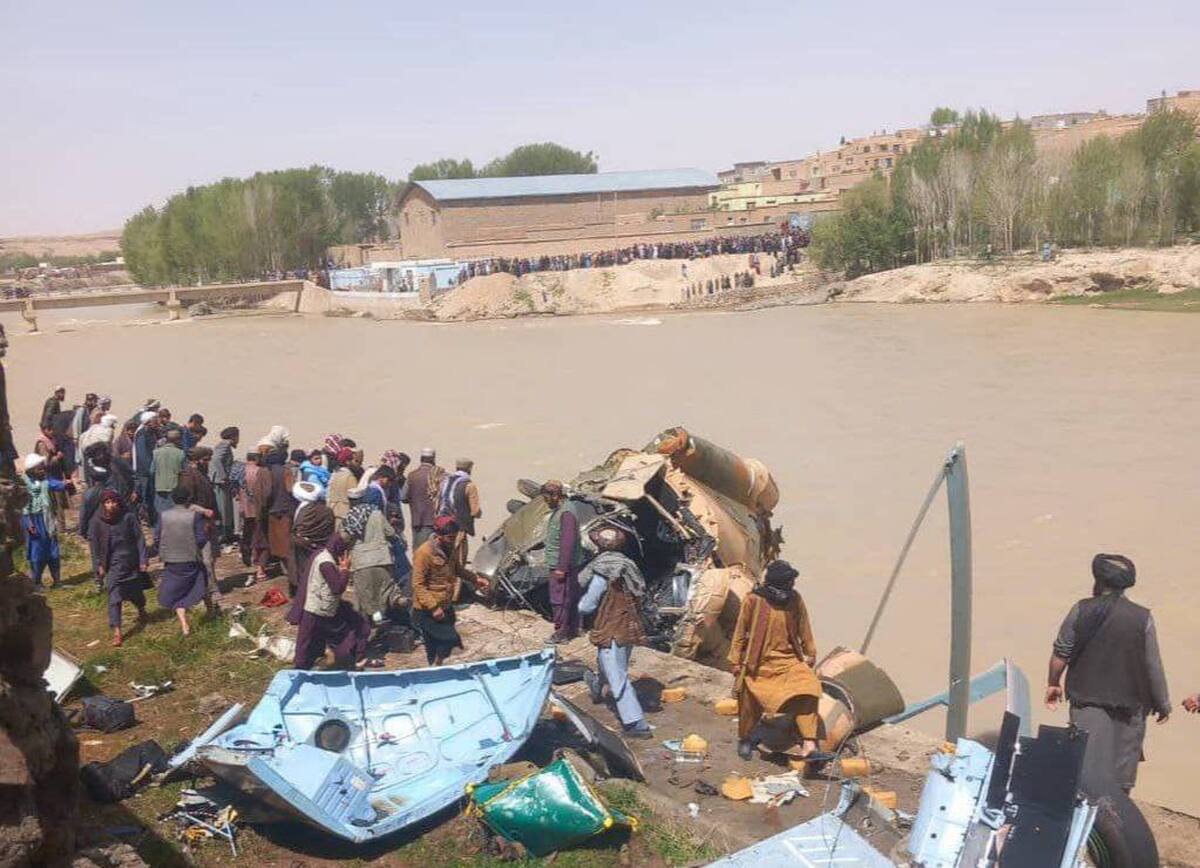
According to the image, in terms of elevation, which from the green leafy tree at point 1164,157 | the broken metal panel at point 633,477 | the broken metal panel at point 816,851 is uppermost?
the green leafy tree at point 1164,157

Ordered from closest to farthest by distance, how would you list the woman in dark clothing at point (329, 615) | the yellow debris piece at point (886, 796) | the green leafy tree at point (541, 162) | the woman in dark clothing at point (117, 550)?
the yellow debris piece at point (886, 796) < the woman in dark clothing at point (329, 615) < the woman in dark clothing at point (117, 550) < the green leafy tree at point (541, 162)

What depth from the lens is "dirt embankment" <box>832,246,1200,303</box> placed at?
3484cm

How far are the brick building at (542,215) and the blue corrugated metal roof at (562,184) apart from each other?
54mm

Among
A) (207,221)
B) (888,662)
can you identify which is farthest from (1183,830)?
(207,221)

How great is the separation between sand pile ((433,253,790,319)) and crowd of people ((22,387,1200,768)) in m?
32.2

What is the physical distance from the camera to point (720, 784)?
18.9 ft

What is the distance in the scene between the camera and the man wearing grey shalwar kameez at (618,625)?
21.0ft

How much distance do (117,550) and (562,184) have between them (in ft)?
178

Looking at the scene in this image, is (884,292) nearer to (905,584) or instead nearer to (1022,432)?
(1022,432)

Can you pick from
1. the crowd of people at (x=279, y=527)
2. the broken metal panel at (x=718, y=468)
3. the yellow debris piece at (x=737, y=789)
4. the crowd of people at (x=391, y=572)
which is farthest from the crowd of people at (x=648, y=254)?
the yellow debris piece at (x=737, y=789)

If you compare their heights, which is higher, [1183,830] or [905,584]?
[1183,830]

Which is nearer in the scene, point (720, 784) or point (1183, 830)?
point (1183, 830)

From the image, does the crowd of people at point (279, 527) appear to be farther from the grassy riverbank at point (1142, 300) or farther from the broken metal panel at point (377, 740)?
the grassy riverbank at point (1142, 300)

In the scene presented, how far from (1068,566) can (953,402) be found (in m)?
9.81
